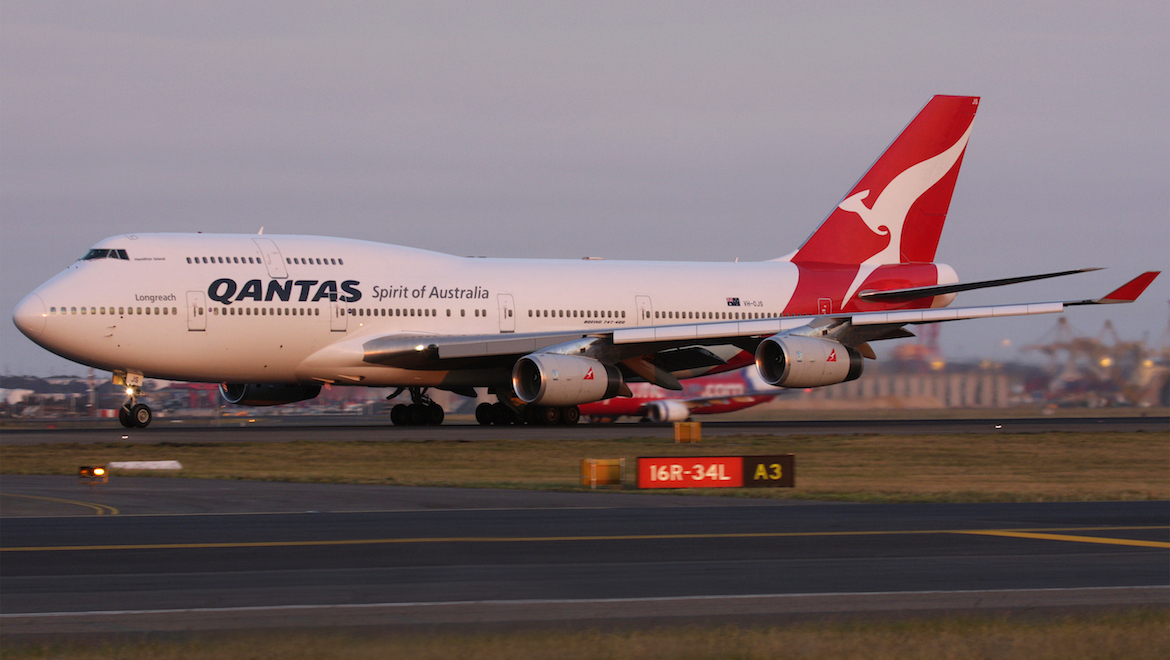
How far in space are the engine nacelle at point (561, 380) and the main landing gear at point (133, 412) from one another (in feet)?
31.9

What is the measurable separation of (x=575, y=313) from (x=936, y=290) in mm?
10791

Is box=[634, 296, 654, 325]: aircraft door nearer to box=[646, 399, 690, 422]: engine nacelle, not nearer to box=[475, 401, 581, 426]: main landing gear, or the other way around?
box=[475, 401, 581, 426]: main landing gear

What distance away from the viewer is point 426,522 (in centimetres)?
1598

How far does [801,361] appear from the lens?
35562mm

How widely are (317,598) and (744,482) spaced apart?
1253 centimetres

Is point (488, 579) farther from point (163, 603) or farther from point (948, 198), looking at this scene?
point (948, 198)

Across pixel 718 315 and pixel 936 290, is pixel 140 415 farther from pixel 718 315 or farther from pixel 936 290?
pixel 936 290

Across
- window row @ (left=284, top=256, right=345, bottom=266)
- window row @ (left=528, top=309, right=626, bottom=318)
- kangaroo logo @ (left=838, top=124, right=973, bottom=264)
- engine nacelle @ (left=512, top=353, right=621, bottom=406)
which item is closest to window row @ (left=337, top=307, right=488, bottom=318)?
window row @ (left=284, top=256, right=345, bottom=266)

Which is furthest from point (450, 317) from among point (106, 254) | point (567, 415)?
point (106, 254)

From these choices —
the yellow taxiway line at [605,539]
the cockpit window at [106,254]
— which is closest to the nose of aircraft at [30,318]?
the cockpit window at [106,254]

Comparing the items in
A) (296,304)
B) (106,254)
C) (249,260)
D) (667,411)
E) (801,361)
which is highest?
(106,254)

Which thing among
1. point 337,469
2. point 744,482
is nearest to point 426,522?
point 744,482

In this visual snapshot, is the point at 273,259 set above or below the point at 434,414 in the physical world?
above

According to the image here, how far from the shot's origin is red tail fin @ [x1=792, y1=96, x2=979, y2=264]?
44281mm
